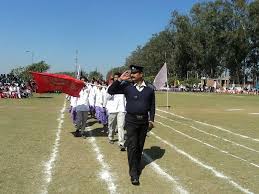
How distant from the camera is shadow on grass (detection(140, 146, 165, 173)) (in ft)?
33.9

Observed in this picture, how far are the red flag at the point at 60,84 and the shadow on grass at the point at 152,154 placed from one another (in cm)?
290

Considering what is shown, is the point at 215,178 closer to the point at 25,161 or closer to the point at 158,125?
the point at 25,161

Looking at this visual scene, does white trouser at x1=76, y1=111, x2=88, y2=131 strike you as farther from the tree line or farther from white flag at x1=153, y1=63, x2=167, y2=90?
the tree line

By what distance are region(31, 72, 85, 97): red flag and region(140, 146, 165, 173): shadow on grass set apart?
290 cm

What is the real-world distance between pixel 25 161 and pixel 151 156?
276 centimetres

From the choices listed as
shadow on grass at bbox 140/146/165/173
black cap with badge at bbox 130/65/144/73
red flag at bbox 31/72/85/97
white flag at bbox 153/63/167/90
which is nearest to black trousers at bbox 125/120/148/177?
shadow on grass at bbox 140/146/165/173

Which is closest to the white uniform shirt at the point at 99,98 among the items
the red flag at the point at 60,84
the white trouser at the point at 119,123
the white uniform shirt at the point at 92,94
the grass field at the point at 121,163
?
the white uniform shirt at the point at 92,94

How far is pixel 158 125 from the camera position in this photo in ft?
62.0

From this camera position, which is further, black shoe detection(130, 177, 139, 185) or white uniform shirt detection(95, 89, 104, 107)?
white uniform shirt detection(95, 89, 104, 107)

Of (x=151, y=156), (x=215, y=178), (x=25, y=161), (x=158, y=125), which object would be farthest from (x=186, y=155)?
(x=158, y=125)

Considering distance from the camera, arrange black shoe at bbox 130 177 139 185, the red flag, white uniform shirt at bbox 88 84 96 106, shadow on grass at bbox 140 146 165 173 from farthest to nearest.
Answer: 1. white uniform shirt at bbox 88 84 96 106
2. the red flag
3. shadow on grass at bbox 140 146 165 173
4. black shoe at bbox 130 177 139 185

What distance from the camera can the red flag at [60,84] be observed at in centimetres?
1395

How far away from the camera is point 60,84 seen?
14.2m

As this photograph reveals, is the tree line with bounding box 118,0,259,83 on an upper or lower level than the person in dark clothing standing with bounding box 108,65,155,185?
upper
